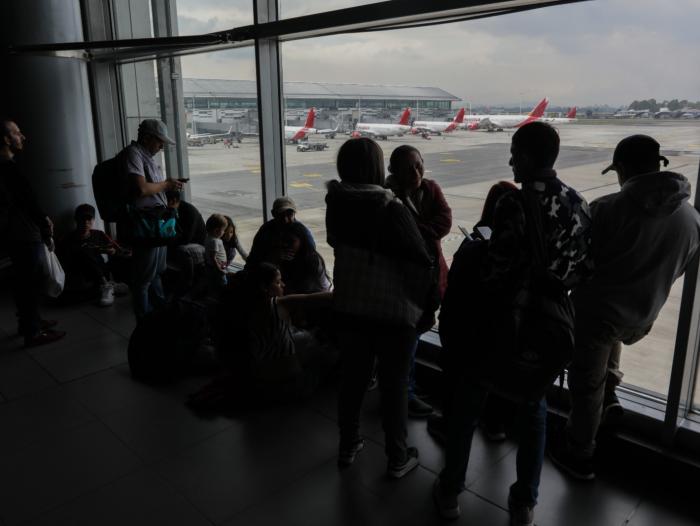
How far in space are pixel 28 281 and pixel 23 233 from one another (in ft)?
1.18

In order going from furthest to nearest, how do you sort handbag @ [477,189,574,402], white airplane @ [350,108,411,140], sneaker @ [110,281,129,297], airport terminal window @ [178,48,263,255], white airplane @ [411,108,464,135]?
sneaker @ [110,281,129,297] < airport terminal window @ [178,48,263,255] < white airplane @ [350,108,411,140] < white airplane @ [411,108,464,135] < handbag @ [477,189,574,402]

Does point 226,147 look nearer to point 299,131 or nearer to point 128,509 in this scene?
point 299,131

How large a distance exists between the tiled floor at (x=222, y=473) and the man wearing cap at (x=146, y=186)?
779mm

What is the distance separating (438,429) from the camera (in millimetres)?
2742

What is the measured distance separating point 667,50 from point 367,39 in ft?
5.62

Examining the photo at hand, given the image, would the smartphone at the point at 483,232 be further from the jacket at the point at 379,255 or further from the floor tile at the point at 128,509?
the floor tile at the point at 128,509

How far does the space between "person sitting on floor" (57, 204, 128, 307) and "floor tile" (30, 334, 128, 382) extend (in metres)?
0.88

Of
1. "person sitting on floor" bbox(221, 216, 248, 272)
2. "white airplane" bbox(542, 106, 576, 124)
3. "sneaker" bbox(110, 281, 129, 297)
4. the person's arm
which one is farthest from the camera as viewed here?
"sneaker" bbox(110, 281, 129, 297)

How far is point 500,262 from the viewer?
1812mm

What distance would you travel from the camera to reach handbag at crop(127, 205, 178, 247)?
3535mm

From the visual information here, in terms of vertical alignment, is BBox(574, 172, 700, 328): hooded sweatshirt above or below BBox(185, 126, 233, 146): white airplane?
below

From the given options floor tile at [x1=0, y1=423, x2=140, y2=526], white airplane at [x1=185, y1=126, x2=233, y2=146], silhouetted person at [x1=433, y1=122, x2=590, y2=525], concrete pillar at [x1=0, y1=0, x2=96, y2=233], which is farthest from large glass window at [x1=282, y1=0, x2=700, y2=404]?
concrete pillar at [x1=0, y1=0, x2=96, y2=233]

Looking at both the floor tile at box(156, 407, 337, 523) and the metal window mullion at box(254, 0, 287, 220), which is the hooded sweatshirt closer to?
the floor tile at box(156, 407, 337, 523)

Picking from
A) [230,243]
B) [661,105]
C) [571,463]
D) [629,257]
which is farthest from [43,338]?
[661,105]
